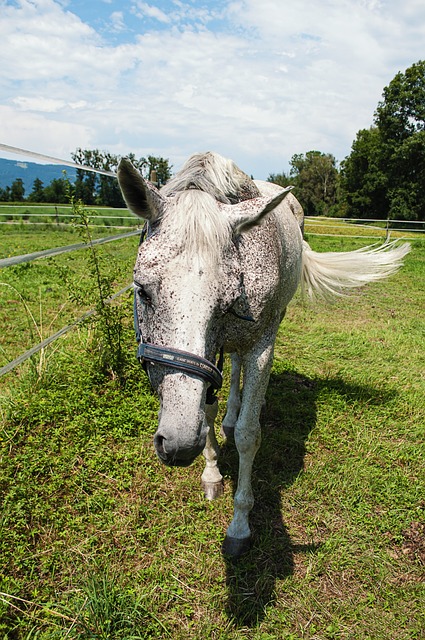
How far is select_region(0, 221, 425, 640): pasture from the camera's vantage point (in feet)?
6.68

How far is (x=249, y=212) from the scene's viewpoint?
172 cm

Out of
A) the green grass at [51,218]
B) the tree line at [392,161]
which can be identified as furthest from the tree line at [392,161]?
the green grass at [51,218]

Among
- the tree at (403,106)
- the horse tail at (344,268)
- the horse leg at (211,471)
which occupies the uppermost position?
the tree at (403,106)

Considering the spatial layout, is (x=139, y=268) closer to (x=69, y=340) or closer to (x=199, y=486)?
(x=199, y=486)

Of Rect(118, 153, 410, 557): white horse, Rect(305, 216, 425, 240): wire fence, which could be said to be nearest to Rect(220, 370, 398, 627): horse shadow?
Rect(118, 153, 410, 557): white horse

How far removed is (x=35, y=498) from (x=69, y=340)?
2.32 m

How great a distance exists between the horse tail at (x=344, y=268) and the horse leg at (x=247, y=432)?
2.12m

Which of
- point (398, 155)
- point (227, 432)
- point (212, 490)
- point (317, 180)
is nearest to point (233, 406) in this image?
point (227, 432)

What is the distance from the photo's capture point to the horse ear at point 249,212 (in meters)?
1.68

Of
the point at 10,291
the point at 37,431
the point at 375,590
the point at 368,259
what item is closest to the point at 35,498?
the point at 37,431

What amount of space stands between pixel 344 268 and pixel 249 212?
9.47 ft

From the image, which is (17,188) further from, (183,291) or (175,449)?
(175,449)

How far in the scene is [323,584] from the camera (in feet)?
7.42

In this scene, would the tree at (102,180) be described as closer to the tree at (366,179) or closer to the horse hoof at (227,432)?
the horse hoof at (227,432)
